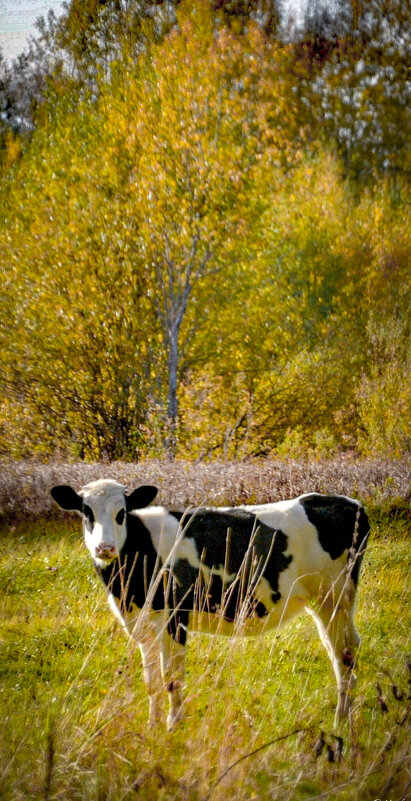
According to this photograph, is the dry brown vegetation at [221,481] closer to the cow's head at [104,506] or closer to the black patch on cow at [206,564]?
the black patch on cow at [206,564]

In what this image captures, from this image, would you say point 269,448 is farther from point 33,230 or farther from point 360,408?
point 33,230

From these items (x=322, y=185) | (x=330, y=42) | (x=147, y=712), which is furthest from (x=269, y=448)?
(x=147, y=712)

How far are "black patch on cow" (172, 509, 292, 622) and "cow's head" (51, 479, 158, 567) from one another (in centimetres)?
23

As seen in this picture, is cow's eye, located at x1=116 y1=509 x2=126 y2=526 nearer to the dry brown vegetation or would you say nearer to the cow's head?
the cow's head

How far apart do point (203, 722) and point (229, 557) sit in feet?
3.15

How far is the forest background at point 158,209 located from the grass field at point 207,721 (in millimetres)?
5118

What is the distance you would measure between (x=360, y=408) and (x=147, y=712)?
8.62m

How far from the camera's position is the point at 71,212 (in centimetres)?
988

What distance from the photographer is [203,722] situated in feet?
8.45

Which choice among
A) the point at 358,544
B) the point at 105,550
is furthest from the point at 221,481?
the point at 105,550

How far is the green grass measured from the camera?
2.30 meters

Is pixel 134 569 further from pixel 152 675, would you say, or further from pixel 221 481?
pixel 221 481

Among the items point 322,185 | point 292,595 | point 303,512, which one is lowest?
point 292,595

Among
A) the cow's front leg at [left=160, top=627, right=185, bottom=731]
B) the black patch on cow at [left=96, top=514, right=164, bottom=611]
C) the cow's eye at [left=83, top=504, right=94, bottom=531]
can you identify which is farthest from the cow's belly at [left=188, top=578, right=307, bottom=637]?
the cow's eye at [left=83, top=504, right=94, bottom=531]
